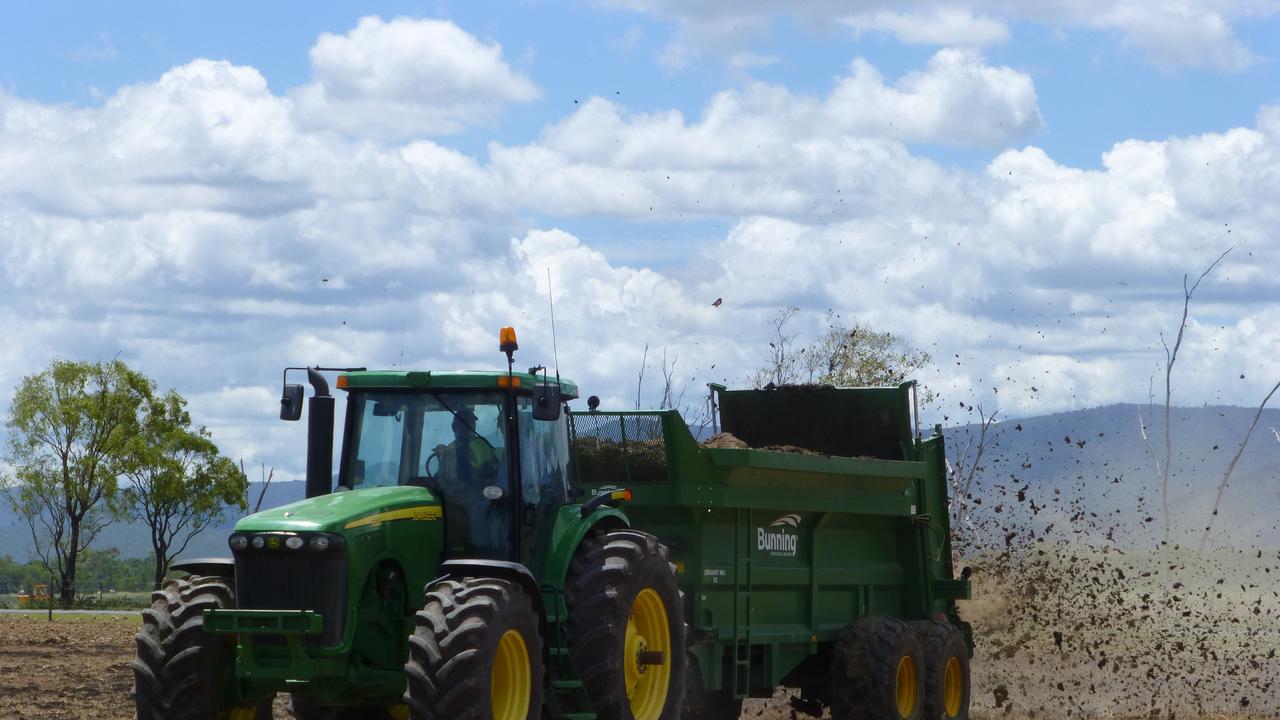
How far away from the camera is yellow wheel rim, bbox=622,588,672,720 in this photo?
10.9 meters

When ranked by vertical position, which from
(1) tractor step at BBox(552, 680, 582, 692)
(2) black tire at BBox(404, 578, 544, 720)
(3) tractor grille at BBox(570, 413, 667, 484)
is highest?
(3) tractor grille at BBox(570, 413, 667, 484)

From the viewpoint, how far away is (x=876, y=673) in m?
14.1

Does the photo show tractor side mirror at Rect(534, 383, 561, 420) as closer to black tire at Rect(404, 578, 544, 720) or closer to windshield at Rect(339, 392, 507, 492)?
windshield at Rect(339, 392, 507, 492)

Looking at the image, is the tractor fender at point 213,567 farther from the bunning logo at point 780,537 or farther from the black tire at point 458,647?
the bunning logo at point 780,537

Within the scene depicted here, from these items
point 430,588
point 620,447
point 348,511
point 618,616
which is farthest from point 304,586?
point 620,447

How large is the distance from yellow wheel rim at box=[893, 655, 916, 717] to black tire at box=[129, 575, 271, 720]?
677 cm

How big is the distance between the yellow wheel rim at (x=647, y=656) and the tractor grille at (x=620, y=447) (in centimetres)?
176

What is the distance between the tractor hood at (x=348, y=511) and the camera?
9.57 meters

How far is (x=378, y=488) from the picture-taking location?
10305mm

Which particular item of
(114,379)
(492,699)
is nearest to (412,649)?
(492,699)

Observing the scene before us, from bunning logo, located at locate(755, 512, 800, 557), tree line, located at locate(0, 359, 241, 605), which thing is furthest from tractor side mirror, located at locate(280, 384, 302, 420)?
tree line, located at locate(0, 359, 241, 605)

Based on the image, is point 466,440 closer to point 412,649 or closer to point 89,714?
point 412,649

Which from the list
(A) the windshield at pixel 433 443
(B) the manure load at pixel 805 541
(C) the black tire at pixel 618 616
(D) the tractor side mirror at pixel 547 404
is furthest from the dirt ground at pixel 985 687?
(D) the tractor side mirror at pixel 547 404

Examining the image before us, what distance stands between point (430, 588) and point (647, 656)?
204 cm
